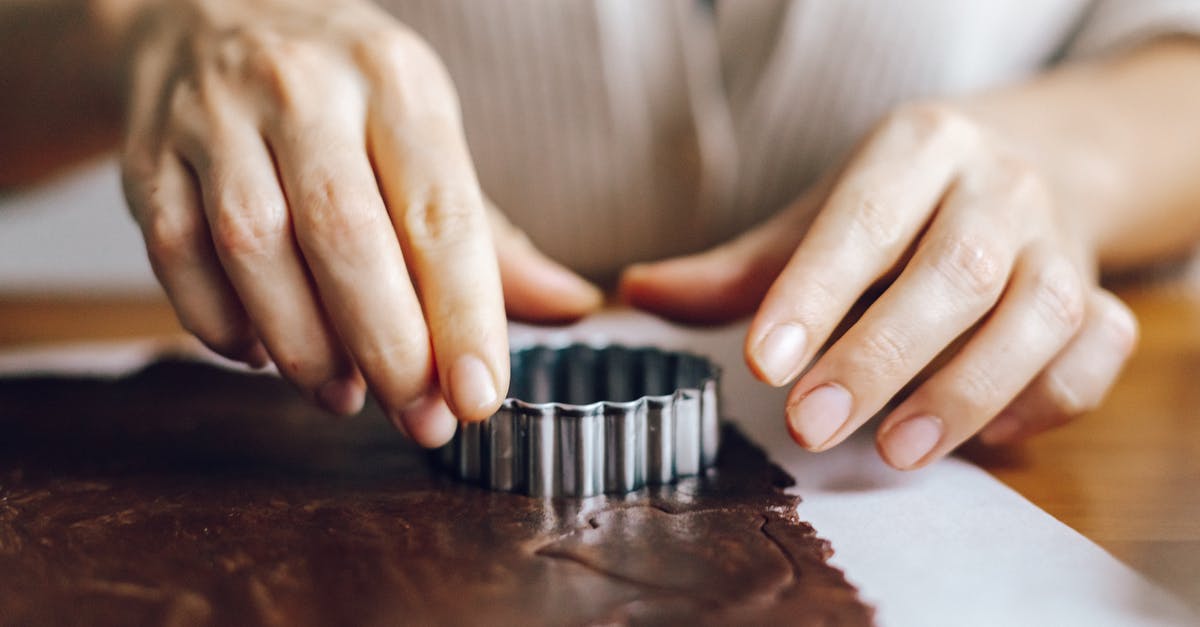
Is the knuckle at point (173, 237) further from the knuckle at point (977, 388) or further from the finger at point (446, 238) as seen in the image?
the knuckle at point (977, 388)

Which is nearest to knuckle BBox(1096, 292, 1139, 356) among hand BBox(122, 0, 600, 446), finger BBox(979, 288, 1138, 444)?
finger BBox(979, 288, 1138, 444)

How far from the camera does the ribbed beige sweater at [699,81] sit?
3.96ft

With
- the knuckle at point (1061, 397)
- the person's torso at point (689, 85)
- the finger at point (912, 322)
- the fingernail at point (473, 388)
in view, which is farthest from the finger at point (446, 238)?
the person's torso at point (689, 85)

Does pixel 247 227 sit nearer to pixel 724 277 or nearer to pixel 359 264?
pixel 359 264

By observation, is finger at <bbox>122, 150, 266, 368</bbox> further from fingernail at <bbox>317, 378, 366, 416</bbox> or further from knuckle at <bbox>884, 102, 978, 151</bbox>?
knuckle at <bbox>884, 102, 978, 151</bbox>

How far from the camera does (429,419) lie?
24.1 inches

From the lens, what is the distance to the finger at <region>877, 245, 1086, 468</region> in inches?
25.8

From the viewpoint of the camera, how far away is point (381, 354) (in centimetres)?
60

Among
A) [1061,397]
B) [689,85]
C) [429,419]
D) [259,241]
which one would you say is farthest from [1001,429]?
[689,85]

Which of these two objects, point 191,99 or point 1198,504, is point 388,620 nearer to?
point 191,99

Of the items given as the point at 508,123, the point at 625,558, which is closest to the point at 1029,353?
the point at 625,558

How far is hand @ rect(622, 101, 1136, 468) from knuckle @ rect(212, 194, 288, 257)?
1.04 ft

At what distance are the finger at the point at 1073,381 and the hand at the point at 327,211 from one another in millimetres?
417

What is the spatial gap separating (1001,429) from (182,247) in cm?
63
